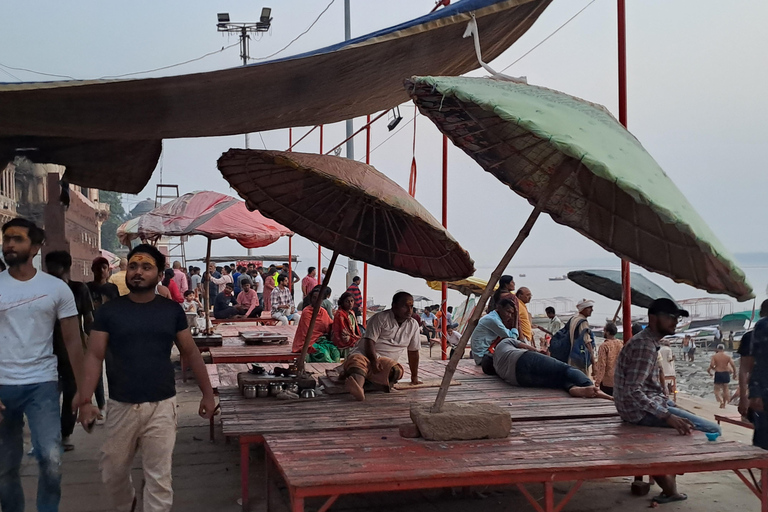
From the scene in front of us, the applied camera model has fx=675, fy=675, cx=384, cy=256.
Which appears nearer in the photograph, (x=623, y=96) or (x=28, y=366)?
(x=28, y=366)

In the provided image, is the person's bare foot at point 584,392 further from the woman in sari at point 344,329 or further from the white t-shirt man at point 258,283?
the white t-shirt man at point 258,283

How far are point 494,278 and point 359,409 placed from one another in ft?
5.43

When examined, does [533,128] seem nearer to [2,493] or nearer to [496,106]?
[496,106]

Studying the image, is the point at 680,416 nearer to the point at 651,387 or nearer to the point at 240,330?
the point at 651,387

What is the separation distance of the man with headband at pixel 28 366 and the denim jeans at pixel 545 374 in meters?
4.17

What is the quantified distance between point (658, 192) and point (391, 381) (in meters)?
3.49

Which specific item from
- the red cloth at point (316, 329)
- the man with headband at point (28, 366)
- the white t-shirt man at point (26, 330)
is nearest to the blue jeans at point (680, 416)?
the man with headband at point (28, 366)

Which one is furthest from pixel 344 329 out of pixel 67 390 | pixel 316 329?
pixel 67 390

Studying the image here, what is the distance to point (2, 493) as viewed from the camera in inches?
146

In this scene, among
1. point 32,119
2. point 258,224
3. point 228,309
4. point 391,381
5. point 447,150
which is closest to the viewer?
point 32,119

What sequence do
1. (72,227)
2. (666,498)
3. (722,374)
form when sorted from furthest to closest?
(722,374), (72,227), (666,498)

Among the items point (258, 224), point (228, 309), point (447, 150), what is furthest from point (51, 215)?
point (228, 309)

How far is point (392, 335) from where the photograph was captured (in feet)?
20.6

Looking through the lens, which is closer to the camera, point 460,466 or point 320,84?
point 460,466
